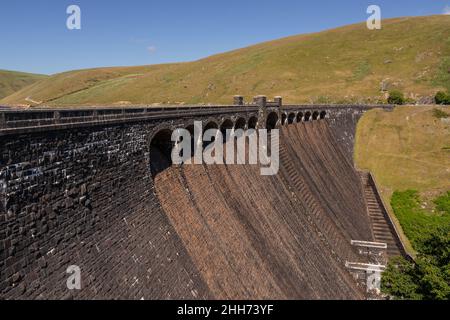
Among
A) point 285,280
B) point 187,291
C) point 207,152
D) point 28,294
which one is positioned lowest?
point 285,280

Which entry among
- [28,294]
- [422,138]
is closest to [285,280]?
[28,294]

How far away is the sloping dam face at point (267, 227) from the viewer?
66.0 ft

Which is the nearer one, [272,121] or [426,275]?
[426,275]

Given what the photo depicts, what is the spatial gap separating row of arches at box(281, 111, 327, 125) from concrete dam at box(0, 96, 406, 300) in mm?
2884

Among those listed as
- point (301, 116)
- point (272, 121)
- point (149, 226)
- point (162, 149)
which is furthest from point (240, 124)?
point (301, 116)

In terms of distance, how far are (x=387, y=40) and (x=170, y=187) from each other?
114765 millimetres

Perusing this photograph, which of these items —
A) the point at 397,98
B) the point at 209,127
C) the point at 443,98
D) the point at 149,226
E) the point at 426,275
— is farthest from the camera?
the point at 397,98

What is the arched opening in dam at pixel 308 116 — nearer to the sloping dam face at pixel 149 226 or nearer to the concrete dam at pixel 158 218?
the concrete dam at pixel 158 218

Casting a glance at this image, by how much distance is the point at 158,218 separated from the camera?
1809cm

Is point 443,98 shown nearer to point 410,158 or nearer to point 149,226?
point 410,158

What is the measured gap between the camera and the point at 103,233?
14.1 m

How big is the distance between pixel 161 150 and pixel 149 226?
19.3 feet

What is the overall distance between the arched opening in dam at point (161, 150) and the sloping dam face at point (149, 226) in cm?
9
